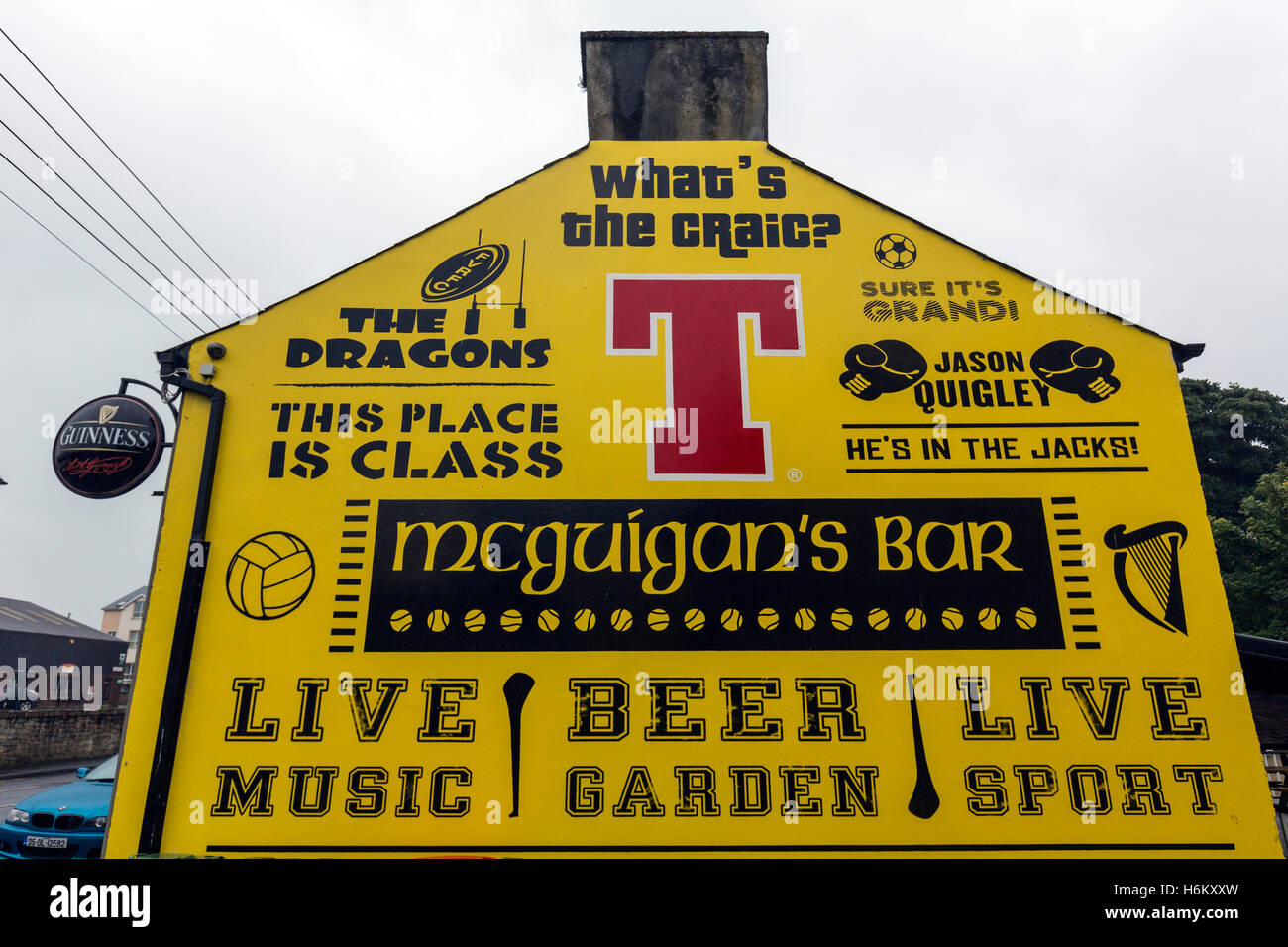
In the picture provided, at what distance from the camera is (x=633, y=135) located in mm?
7395

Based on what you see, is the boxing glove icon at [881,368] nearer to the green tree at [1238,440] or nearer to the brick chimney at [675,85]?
the brick chimney at [675,85]

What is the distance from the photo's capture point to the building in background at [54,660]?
107ft

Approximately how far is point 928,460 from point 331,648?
522 centimetres

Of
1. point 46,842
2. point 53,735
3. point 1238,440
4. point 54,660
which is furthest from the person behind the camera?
point 54,660

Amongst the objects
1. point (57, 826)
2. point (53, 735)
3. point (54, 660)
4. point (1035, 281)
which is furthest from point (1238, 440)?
point (54, 660)

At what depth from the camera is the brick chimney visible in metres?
7.40

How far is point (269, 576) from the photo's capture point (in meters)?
5.70

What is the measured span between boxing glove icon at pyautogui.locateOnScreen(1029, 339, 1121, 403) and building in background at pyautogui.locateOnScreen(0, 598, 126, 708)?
38714mm

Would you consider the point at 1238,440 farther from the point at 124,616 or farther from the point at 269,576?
the point at 124,616

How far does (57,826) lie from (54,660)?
38481mm

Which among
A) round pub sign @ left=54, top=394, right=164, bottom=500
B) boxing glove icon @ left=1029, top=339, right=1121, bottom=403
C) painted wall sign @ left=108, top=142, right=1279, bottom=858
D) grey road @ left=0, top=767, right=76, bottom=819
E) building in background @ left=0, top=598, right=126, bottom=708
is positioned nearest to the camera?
painted wall sign @ left=108, top=142, right=1279, bottom=858

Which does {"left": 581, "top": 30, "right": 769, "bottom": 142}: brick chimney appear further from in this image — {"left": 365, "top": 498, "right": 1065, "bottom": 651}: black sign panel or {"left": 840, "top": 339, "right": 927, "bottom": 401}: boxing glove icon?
{"left": 365, "top": 498, "right": 1065, "bottom": 651}: black sign panel

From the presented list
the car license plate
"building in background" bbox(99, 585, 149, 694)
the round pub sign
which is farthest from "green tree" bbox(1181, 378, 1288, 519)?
"building in background" bbox(99, 585, 149, 694)
